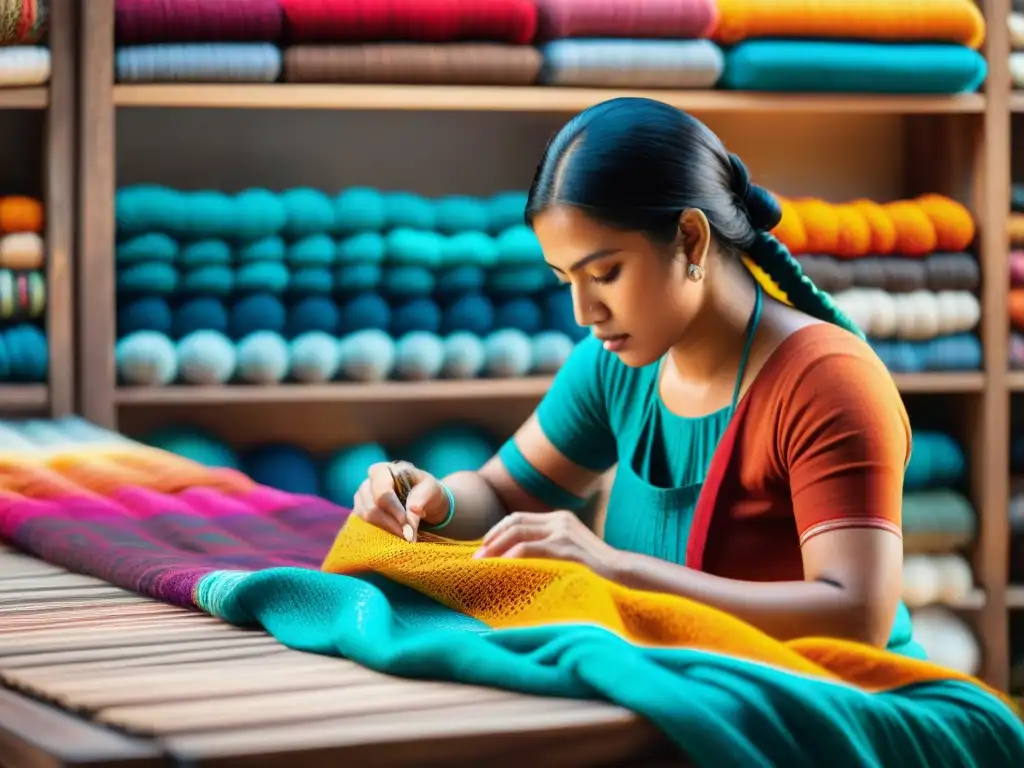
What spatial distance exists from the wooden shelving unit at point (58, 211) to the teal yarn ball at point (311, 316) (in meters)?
0.39

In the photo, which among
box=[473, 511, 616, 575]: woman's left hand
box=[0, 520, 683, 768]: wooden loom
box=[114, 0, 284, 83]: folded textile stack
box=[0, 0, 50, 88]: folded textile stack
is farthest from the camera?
box=[114, 0, 284, 83]: folded textile stack

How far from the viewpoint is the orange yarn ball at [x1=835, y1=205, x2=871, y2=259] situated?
2908mm

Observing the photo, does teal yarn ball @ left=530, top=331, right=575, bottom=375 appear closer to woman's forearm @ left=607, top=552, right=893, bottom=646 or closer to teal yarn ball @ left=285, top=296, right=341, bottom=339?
teal yarn ball @ left=285, top=296, right=341, bottom=339

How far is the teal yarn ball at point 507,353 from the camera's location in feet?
9.16

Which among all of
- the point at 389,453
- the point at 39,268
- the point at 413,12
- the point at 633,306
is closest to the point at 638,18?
the point at 413,12

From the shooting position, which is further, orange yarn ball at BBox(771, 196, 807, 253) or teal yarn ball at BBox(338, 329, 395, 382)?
orange yarn ball at BBox(771, 196, 807, 253)

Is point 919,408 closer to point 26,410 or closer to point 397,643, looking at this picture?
point 26,410

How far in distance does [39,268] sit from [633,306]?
153cm

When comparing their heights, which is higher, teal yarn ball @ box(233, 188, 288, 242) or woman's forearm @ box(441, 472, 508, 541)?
teal yarn ball @ box(233, 188, 288, 242)

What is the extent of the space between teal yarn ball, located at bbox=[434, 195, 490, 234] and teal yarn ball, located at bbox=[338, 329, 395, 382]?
0.77 ft

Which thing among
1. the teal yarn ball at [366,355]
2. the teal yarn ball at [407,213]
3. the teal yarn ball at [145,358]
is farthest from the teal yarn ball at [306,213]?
the teal yarn ball at [145,358]

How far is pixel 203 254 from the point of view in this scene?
2.66m

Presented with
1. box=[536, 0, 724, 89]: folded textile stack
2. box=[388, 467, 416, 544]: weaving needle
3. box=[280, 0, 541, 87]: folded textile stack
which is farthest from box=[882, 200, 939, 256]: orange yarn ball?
box=[388, 467, 416, 544]: weaving needle

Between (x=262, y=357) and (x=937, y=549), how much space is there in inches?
55.3
